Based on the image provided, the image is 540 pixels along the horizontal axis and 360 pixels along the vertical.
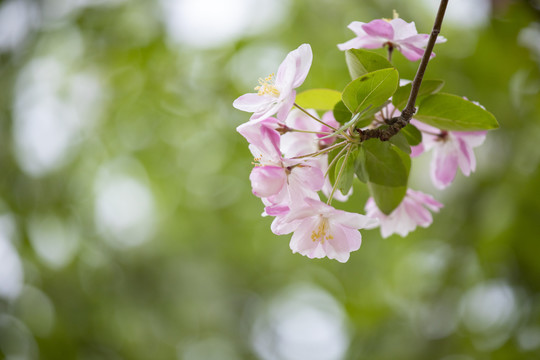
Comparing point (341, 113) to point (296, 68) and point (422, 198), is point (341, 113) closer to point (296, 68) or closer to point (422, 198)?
point (296, 68)

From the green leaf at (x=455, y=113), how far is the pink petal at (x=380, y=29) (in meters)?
0.15

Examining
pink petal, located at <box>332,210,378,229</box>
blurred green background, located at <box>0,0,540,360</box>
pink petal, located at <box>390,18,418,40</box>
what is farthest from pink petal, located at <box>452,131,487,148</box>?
blurred green background, located at <box>0,0,540,360</box>

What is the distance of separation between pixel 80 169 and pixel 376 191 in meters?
4.40

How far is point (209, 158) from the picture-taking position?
476 centimetres

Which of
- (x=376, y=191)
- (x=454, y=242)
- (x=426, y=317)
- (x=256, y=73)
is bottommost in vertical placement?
(x=376, y=191)

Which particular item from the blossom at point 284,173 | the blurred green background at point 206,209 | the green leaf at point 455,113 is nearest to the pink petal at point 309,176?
the blossom at point 284,173

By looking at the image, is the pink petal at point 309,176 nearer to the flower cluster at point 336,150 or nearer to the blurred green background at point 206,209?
the flower cluster at point 336,150

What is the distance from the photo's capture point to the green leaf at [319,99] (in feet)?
3.03

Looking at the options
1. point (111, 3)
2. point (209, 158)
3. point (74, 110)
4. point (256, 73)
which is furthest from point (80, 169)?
point (256, 73)

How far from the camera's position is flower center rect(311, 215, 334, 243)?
2.70ft

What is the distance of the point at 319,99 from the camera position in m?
0.93

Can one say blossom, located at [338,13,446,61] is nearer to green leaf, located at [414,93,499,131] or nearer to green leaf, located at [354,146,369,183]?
green leaf, located at [414,93,499,131]

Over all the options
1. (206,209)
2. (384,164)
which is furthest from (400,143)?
(206,209)

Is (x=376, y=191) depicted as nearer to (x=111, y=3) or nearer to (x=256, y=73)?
(x=256, y=73)
